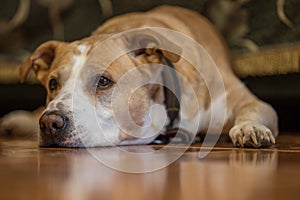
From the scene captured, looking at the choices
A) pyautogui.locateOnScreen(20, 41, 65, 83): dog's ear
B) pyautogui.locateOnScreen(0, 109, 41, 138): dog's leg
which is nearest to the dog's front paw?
pyautogui.locateOnScreen(20, 41, 65, 83): dog's ear

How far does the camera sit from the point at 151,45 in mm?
1792

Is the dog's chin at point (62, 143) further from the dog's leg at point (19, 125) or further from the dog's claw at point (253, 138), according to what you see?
the dog's leg at point (19, 125)

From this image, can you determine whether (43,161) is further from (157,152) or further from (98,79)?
(98,79)

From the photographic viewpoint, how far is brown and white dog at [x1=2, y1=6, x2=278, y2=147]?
5.32 ft

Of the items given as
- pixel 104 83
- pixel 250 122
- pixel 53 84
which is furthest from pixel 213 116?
pixel 53 84

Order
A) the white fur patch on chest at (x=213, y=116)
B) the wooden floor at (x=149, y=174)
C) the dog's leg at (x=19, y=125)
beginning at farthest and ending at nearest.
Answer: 1. the dog's leg at (x=19, y=125)
2. the white fur patch on chest at (x=213, y=116)
3. the wooden floor at (x=149, y=174)

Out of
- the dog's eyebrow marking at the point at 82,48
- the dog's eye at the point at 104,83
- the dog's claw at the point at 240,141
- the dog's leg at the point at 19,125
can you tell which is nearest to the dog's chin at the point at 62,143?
the dog's eye at the point at 104,83

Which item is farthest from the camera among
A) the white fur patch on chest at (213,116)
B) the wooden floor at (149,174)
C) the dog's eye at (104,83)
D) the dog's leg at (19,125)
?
the dog's leg at (19,125)

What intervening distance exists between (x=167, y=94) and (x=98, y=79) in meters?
0.26

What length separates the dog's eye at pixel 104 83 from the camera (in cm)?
171

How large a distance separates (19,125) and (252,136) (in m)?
1.08

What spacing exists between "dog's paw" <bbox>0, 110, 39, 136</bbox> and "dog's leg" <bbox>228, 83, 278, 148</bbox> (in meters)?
0.81

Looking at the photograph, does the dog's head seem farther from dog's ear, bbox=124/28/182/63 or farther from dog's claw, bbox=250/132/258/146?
dog's claw, bbox=250/132/258/146

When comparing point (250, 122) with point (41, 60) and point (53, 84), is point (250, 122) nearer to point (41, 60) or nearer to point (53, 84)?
point (53, 84)
